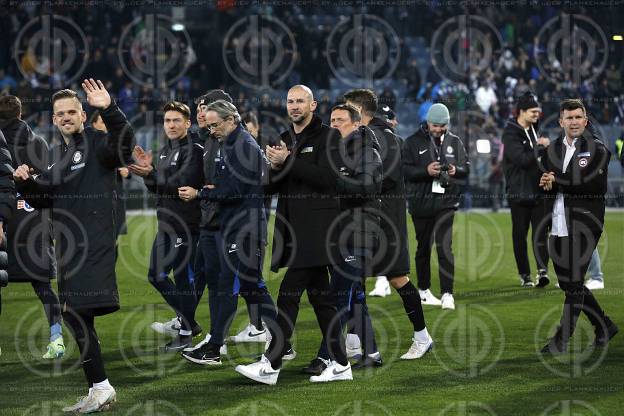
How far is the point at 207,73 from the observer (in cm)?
2630

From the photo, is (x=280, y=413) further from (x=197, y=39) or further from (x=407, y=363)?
(x=197, y=39)

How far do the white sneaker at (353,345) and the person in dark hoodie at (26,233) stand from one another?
2236 millimetres

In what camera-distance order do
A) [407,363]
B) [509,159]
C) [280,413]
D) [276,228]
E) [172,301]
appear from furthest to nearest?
[509,159] → [172,301] → [407,363] → [276,228] → [280,413]

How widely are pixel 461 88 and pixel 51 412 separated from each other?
20.7 m

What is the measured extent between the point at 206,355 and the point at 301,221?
1.53m

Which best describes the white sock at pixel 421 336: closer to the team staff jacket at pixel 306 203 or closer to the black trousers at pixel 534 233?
the team staff jacket at pixel 306 203

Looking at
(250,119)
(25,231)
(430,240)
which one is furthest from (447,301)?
(25,231)

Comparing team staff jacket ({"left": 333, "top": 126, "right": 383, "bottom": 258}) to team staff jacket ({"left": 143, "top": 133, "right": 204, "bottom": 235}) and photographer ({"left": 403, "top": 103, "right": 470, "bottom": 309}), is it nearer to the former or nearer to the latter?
team staff jacket ({"left": 143, "top": 133, "right": 204, "bottom": 235})

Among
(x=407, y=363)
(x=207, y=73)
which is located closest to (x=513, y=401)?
(x=407, y=363)

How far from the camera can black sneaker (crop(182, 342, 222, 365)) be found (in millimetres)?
8656

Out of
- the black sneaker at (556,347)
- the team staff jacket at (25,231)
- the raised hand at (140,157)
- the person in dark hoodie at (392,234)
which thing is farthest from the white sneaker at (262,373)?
the black sneaker at (556,347)

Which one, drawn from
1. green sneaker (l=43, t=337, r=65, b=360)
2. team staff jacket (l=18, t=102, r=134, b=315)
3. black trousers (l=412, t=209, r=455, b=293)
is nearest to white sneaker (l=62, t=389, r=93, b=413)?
team staff jacket (l=18, t=102, r=134, b=315)

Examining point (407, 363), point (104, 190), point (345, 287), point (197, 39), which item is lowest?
point (407, 363)

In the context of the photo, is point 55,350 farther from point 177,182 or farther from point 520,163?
point 520,163
